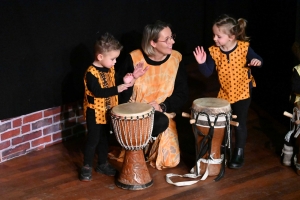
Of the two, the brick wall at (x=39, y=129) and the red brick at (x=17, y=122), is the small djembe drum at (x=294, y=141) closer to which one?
the brick wall at (x=39, y=129)

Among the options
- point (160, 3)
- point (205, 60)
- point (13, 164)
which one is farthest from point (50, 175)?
point (160, 3)

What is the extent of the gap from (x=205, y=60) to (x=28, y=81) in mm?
1380

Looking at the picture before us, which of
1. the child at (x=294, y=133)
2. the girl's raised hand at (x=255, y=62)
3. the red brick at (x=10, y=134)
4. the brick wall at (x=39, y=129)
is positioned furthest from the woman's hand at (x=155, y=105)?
the red brick at (x=10, y=134)

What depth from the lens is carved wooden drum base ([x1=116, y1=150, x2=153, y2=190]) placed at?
4.45m

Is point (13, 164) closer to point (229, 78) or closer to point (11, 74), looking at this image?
point (11, 74)

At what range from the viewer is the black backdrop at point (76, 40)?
187 inches

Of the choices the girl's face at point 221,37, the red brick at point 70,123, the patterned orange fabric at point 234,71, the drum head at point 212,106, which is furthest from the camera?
the red brick at point 70,123

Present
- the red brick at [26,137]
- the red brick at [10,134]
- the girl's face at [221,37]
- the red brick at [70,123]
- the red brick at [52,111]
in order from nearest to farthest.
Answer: the girl's face at [221,37] → the red brick at [10,134] → the red brick at [26,137] → the red brick at [52,111] → the red brick at [70,123]

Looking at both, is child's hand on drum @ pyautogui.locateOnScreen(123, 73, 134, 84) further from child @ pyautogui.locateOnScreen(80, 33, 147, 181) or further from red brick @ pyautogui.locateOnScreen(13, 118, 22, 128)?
red brick @ pyautogui.locateOnScreen(13, 118, 22, 128)

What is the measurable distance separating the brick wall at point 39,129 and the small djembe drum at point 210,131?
4.07 feet

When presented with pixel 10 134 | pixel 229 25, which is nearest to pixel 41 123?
pixel 10 134

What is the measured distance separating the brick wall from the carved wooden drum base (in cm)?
100

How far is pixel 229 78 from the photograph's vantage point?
185 inches

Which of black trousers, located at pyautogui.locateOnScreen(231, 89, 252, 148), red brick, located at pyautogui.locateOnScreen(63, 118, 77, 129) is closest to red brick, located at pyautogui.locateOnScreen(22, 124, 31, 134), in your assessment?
red brick, located at pyautogui.locateOnScreen(63, 118, 77, 129)
